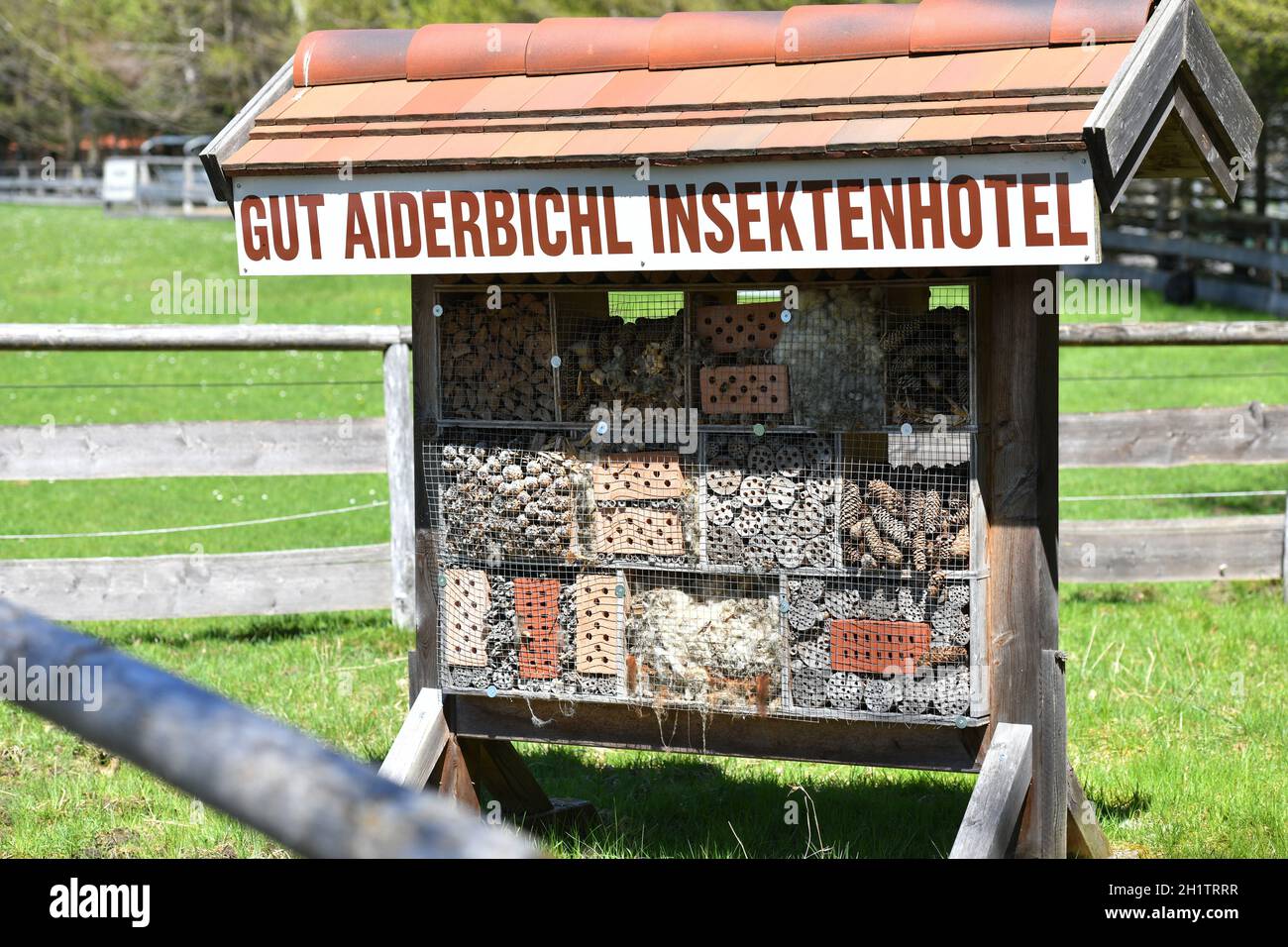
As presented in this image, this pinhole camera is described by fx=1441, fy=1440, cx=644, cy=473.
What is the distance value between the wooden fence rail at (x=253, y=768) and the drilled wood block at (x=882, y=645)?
8.20 ft

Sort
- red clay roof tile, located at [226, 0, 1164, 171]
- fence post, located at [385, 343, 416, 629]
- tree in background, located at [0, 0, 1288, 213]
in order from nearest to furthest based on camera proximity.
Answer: red clay roof tile, located at [226, 0, 1164, 171] < fence post, located at [385, 343, 416, 629] < tree in background, located at [0, 0, 1288, 213]

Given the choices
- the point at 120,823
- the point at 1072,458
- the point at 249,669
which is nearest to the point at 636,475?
the point at 120,823

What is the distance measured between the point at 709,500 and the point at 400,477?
11.5ft

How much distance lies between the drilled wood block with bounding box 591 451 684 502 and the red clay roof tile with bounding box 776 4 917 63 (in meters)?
1.22

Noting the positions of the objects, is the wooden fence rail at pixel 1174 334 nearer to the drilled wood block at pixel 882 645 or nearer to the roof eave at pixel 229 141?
the drilled wood block at pixel 882 645

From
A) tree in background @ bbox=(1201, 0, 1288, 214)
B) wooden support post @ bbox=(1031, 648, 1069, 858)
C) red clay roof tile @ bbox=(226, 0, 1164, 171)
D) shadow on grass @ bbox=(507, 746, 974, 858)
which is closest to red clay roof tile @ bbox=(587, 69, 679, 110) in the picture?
red clay roof tile @ bbox=(226, 0, 1164, 171)

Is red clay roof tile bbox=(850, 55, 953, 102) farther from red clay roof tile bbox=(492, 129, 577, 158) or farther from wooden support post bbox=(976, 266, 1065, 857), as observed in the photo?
red clay roof tile bbox=(492, 129, 577, 158)

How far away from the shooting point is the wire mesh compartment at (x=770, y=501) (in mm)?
4160

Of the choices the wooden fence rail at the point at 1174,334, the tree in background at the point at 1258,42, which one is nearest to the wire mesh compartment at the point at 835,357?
the wooden fence rail at the point at 1174,334

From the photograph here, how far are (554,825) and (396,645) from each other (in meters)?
2.55

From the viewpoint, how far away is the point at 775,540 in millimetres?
4207

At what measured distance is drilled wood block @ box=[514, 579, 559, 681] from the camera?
448 centimetres

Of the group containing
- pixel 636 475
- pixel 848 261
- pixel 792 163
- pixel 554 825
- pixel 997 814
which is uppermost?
pixel 792 163
